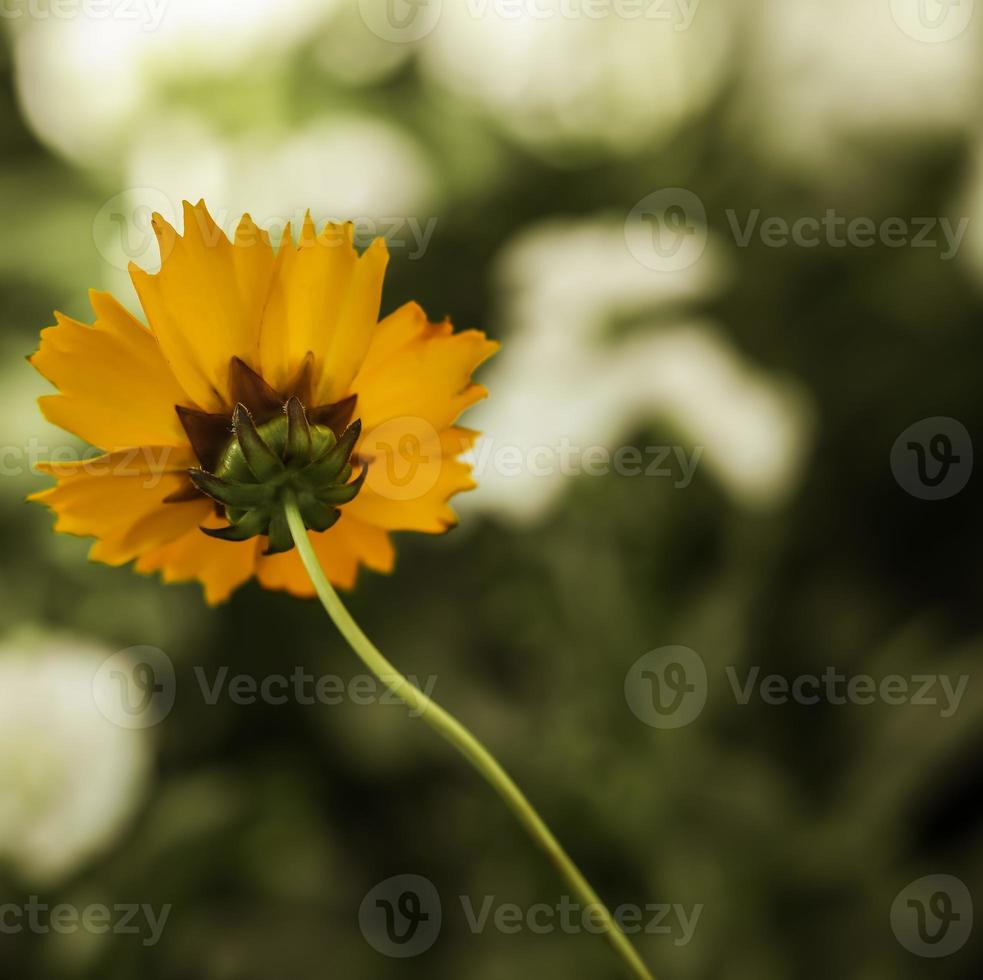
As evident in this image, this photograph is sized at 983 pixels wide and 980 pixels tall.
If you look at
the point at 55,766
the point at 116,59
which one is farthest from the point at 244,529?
the point at 116,59

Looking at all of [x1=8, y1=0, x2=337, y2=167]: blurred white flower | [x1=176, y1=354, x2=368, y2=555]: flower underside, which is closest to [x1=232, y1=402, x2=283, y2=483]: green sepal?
[x1=176, y1=354, x2=368, y2=555]: flower underside

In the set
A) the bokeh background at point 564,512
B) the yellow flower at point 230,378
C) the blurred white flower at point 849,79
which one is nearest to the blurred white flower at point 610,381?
the bokeh background at point 564,512

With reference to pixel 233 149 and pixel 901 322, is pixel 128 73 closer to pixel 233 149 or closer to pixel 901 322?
pixel 233 149

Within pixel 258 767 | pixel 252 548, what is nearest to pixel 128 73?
pixel 258 767

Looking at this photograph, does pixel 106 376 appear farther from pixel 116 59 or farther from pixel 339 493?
pixel 116 59

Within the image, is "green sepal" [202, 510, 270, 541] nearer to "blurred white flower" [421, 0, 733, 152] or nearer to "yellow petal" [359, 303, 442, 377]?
"yellow petal" [359, 303, 442, 377]
